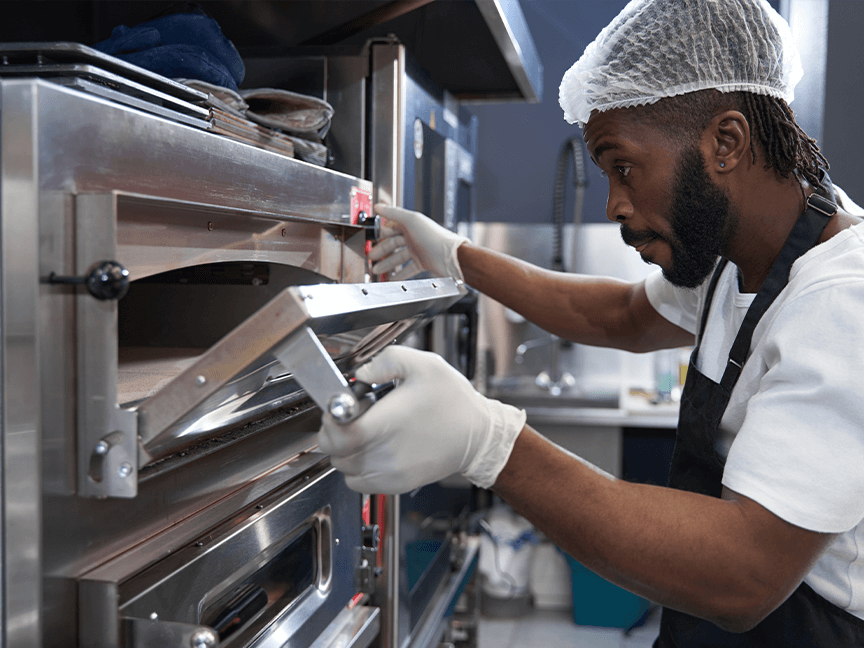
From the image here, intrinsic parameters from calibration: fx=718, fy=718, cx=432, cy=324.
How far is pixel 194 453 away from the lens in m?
0.83

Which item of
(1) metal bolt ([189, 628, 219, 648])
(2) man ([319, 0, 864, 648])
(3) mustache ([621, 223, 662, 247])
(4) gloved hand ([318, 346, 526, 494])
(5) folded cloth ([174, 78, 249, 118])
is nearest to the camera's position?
(1) metal bolt ([189, 628, 219, 648])

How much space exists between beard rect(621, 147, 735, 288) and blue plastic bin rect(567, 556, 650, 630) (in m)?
2.50

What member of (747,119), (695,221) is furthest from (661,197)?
(747,119)

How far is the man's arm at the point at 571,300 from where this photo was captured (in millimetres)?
1766

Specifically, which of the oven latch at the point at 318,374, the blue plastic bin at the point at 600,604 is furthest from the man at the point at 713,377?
the blue plastic bin at the point at 600,604

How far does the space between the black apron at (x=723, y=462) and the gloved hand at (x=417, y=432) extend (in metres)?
0.49

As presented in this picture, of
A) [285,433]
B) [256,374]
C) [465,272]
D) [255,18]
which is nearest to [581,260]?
[465,272]

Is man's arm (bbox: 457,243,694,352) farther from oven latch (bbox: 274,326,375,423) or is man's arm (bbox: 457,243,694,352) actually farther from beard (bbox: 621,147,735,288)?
oven latch (bbox: 274,326,375,423)

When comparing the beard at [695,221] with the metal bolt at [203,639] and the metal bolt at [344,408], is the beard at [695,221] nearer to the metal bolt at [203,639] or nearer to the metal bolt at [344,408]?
the metal bolt at [344,408]

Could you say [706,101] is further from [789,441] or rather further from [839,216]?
[789,441]

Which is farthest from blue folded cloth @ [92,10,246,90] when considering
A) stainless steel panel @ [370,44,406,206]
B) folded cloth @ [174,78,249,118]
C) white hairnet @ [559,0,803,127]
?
white hairnet @ [559,0,803,127]

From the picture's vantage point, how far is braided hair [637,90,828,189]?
1163 mm

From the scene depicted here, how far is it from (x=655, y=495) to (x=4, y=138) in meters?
0.84

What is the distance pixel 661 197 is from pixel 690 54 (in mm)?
226
